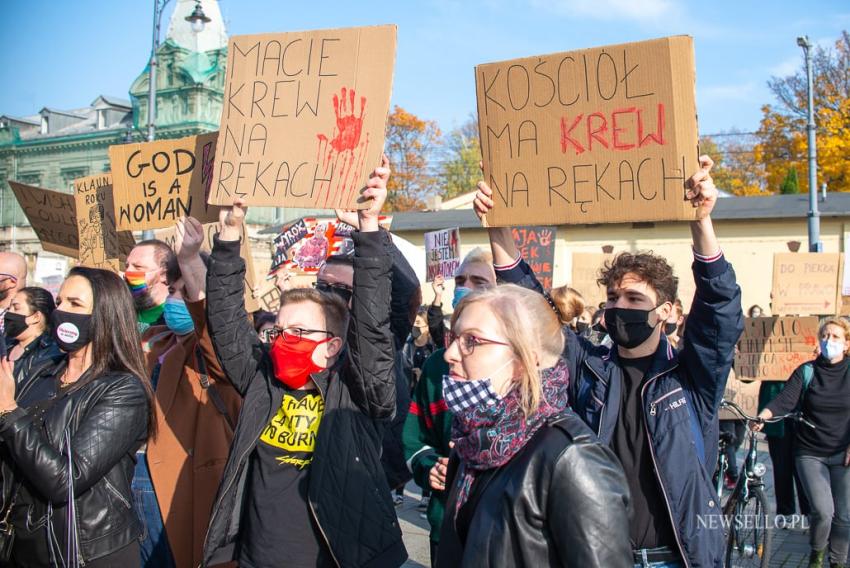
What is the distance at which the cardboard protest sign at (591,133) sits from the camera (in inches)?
132

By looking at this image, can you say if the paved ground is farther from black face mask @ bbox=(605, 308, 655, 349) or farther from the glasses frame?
the glasses frame

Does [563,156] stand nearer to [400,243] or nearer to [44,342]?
[400,243]

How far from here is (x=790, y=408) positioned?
7.05 metres

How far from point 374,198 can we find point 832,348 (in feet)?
16.1

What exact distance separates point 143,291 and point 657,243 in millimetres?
24872

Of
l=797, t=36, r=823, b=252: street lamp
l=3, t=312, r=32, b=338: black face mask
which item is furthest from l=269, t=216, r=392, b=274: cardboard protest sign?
l=797, t=36, r=823, b=252: street lamp

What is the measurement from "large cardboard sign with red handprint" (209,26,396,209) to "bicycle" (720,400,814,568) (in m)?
4.10

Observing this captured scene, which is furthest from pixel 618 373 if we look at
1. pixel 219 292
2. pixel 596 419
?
pixel 219 292

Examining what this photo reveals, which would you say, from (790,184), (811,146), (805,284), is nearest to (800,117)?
(790,184)

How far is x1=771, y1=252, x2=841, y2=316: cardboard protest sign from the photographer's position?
9.82 m

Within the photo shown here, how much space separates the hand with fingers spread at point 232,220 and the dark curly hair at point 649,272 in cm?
167

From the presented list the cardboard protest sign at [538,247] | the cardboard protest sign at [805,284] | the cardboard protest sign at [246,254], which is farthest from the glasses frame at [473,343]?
the cardboard protest sign at [805,284]

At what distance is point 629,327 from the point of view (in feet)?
11.9

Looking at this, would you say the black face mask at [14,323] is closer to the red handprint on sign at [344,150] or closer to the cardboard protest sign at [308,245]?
the red handprint on sign at [344,150]
